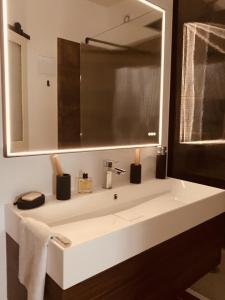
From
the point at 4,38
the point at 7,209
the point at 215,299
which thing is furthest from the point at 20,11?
the point at 215,299

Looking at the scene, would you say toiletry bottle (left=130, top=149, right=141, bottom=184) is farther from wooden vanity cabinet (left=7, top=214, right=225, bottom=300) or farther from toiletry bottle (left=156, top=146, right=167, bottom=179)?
wooden vanity cabinet (left=7, top=214, right=225, bottom=300)

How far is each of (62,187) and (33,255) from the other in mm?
358

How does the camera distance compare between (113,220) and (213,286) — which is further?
(213,286)

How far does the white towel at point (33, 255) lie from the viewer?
872 millimetres

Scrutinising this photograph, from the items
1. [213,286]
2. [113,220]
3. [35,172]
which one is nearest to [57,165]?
[35,172]

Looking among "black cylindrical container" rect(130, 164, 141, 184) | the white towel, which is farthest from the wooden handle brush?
"black cylindrical container" rect(130, 164, 141, 184)

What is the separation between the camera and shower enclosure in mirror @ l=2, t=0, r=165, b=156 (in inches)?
44.0

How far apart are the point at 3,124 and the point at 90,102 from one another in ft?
1.55

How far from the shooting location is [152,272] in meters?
1.14

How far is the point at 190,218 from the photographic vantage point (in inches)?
49.6

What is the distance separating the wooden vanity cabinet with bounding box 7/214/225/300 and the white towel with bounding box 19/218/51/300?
4cm

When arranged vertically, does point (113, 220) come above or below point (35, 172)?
below

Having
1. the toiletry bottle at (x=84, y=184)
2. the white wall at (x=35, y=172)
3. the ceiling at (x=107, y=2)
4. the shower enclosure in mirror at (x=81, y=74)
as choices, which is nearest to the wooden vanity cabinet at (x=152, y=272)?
the white wall at (x=35, y=172)

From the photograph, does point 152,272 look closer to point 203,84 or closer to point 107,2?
point 203,84
